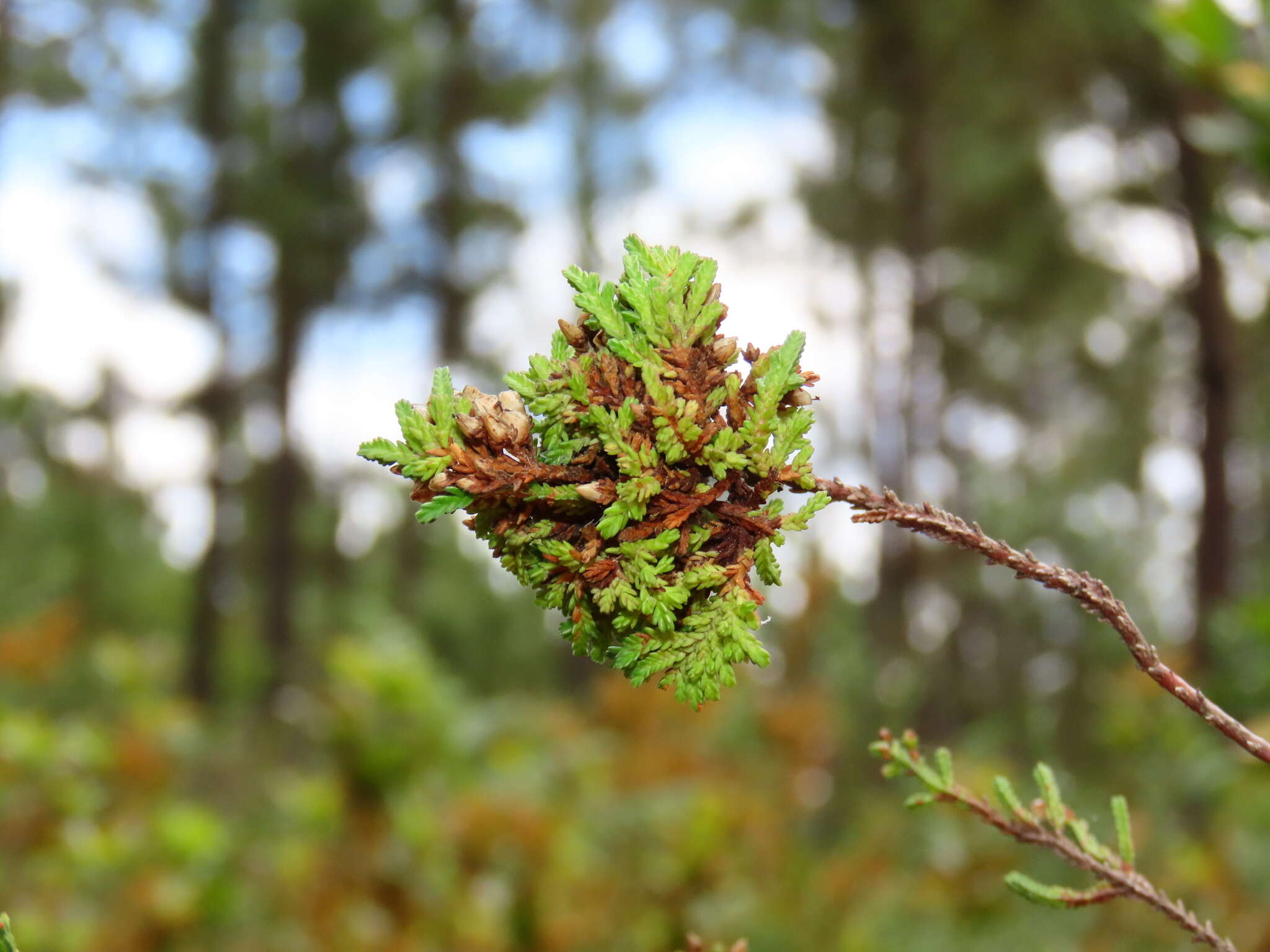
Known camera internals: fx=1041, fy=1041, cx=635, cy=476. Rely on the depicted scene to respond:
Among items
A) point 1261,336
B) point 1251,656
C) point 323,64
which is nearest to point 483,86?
point 323,64

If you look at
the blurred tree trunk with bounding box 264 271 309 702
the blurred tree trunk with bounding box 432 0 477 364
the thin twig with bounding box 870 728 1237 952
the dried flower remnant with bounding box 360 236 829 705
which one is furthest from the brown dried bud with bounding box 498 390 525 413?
the blurred tree trunk with bounding box 432 0 477 364

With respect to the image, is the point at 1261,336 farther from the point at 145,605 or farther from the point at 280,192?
the point at 145,605

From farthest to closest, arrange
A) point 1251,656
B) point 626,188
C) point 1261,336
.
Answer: point 626,188 < point 1261,336 < point 1251,656

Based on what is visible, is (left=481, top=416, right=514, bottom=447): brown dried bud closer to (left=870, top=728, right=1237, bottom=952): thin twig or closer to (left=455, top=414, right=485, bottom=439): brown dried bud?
(left=455, top=414, right=485, bottom=439): brown dried bud

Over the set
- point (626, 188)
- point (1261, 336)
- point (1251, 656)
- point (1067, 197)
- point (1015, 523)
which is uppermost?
point (626, 188)

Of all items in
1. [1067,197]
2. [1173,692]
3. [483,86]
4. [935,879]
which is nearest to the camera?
[1173,692]

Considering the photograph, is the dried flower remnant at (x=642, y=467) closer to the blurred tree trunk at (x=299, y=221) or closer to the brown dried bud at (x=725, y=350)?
the brown dried bud at (x=725, y=350)

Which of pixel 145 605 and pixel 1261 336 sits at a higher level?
Result: pixel 1261 336

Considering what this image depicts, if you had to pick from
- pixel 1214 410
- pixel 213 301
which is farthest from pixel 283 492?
pixel 1214 410
